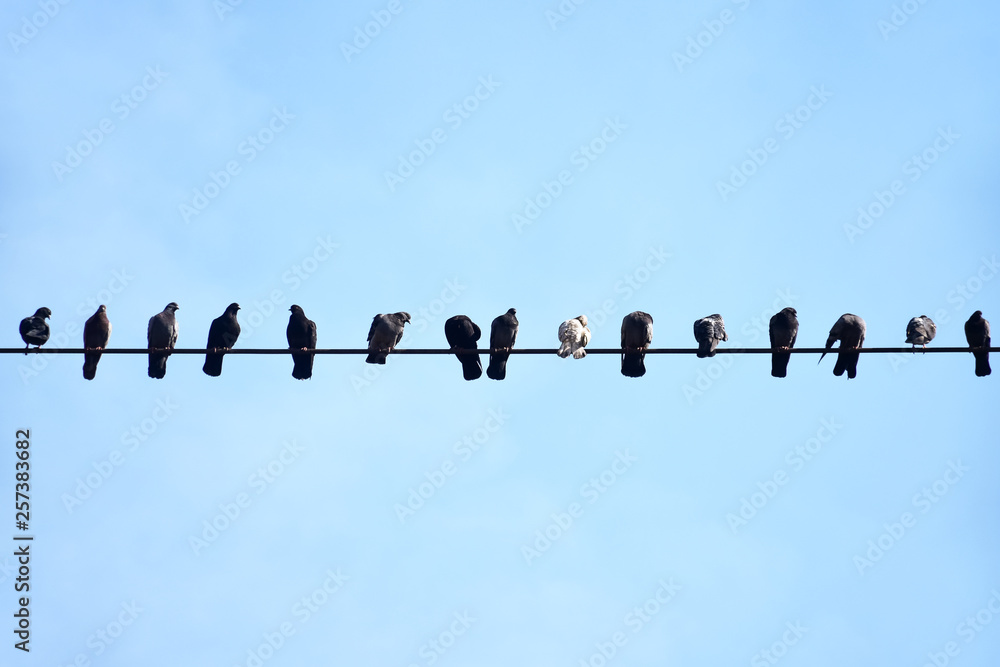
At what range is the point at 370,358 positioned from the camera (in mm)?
18516

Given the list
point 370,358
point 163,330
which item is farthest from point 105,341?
point 370,358

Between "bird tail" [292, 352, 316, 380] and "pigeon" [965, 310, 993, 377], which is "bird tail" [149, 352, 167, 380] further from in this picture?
"pigeon" [965, 310, 993, 377]

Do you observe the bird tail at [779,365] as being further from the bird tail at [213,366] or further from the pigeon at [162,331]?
the pigeon at [162,331]

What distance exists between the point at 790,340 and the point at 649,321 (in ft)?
A: 6.20

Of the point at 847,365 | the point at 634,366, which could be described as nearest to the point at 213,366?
the point at 634,366

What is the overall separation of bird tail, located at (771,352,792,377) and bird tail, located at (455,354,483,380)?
370 centimetres

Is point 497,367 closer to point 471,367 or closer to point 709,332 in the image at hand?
point 471,367

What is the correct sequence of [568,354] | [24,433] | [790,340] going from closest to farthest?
1. [568,354]
2. [24,433]
3. [790,340]

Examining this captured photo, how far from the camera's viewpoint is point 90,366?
731 inches

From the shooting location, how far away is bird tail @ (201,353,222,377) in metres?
18.8

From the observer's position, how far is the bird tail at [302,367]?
18.7m

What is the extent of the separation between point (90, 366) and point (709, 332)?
7.73 meters

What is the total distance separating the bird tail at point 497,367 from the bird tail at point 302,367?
Result: 7.28 ft

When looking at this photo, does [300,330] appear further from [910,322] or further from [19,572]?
[910,322]
